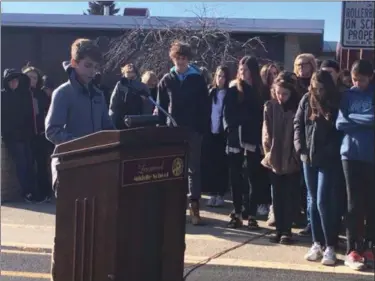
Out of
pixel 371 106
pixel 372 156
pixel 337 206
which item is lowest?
pixel 337 206

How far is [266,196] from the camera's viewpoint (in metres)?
6.98

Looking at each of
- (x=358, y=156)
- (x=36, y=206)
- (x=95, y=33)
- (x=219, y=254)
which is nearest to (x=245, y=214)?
(x=219, y=254)

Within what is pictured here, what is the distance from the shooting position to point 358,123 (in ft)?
16.9

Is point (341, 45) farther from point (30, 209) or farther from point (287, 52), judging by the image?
point (287, 52)

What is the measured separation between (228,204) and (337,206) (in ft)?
8.59

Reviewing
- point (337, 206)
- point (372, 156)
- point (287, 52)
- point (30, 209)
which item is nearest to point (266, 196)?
point (337, 206)

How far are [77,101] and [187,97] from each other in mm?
2514

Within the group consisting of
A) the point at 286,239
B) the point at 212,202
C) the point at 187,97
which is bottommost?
the point at 212,202

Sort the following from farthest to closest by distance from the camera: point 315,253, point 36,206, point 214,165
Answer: point 36,206 → point 214,165 → point 315,253

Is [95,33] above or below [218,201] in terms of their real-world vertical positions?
above

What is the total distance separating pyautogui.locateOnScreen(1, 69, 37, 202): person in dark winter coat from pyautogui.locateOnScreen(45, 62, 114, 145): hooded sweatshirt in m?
3.95

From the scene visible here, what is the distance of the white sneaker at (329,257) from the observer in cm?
551

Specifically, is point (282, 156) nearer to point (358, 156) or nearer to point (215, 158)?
point (358, 156)

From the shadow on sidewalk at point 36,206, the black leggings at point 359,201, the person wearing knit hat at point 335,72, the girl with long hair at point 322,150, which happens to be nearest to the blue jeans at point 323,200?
the girl with long hair at point 322,150
